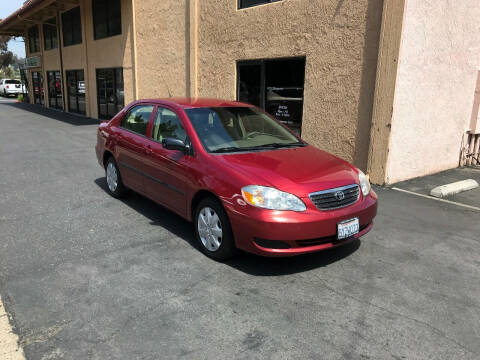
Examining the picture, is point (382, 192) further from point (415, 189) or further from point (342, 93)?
point (342, 93)

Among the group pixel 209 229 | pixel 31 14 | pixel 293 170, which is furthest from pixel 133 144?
pixel 31 14

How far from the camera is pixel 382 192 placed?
6.77 metres

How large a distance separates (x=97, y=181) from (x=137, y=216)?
7.31ft

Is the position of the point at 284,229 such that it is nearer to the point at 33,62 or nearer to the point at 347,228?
the point at 347,228

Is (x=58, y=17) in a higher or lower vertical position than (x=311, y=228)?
higher

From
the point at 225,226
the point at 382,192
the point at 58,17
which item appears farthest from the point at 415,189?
the point at 58,17

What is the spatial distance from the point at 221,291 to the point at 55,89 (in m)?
23.6

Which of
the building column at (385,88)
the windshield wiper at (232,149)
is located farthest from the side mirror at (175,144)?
the building column at (385,88)

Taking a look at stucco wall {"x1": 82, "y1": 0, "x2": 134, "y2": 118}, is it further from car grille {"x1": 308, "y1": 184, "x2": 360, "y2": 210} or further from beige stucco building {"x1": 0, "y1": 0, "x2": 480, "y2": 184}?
car grille {"x1": 308, "y1": 184, "x2": 360, "y2": 210}

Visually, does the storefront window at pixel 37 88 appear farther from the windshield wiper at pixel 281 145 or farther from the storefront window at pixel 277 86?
the windshield wiper at pixel 281 145

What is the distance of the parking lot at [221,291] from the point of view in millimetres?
2717

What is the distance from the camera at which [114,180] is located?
5.96m

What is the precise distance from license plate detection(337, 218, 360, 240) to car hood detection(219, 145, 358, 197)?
0.36 metres

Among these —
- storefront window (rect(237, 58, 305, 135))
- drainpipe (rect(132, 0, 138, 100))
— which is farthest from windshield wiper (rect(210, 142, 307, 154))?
drainpipe (rect(132, 0, 138, 100))
